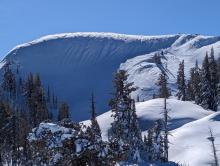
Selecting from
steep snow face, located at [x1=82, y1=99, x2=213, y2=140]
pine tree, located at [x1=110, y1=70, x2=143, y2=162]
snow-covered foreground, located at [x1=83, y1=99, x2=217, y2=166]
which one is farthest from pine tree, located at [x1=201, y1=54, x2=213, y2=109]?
pine tree, located at [x1=110, y1=70, x2=143, y2=162]

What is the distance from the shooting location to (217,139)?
69812 millimetres

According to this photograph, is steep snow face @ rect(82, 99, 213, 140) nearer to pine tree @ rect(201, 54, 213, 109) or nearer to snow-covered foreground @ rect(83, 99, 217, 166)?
snow-covered foreground @ rect(83, 99, 217, 166)

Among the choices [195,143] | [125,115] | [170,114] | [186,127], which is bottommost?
[195,143]

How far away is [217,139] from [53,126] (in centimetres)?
5377

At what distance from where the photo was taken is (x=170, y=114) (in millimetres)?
91938

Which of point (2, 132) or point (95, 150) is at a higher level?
point (95, 150)

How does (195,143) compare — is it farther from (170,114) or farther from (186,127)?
(170,114)

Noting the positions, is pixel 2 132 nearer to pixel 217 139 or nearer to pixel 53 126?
pixel 217 139

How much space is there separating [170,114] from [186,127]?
1277 centimetres

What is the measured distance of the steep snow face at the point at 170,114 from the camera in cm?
8919

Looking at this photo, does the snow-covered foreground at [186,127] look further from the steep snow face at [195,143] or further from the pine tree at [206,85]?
the pine tree at [206,85]

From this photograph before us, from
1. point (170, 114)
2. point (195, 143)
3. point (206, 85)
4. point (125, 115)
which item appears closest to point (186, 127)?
point (195, 143)

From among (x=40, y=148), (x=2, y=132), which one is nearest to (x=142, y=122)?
(x=2, y=132)

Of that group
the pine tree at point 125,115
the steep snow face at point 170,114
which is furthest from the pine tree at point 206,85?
the pine tree at point 125,115
